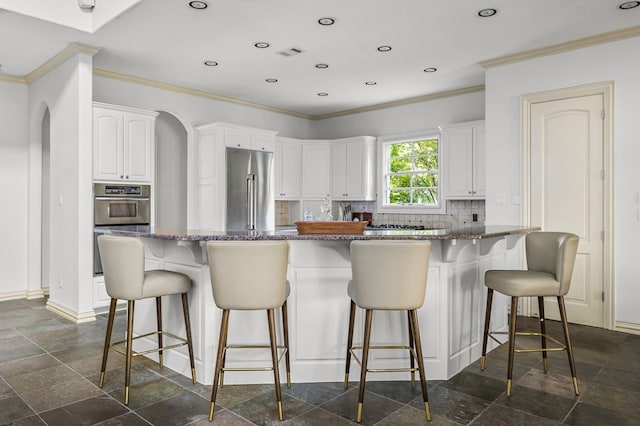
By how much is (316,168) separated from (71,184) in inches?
145

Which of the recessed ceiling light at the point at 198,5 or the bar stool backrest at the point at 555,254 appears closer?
the bar stool backrest at the point at 555,254

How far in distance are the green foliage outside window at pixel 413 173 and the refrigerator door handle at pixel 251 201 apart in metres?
2.14

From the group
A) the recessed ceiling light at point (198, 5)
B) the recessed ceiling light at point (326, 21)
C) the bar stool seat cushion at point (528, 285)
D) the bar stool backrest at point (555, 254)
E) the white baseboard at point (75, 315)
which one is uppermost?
the recessed ceiling light at point (326, 21)

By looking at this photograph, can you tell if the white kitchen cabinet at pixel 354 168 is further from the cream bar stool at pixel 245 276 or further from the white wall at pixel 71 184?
the cream bar stool at pixel 245 276

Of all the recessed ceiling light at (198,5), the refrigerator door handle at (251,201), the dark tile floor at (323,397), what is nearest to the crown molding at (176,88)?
the refrigerator door handle at (251,201)

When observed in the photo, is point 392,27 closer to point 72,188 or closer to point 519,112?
point 519,112

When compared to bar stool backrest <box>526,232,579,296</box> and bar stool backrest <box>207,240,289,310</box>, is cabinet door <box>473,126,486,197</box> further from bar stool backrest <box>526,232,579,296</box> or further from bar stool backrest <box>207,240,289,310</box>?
bar stool backrest <box>207,240,289,310</box>

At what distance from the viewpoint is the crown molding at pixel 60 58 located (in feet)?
14.6

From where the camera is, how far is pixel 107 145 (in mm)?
4898

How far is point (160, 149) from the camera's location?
6.28m

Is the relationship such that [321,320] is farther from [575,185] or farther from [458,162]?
[458,162]

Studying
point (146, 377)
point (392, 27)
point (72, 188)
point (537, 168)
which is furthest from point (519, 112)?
point (72, 188)

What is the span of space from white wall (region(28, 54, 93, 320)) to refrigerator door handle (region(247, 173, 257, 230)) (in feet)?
6.64

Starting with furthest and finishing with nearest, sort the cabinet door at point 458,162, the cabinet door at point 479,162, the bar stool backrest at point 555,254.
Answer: the cabinet door at point 458,162 → the cabinet door at point 479,162 → the bar stool backrest at point 555,254
